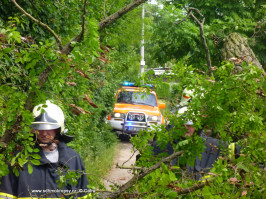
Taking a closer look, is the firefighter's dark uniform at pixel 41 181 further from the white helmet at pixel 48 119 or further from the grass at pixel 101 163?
the grass at pixel 101 163

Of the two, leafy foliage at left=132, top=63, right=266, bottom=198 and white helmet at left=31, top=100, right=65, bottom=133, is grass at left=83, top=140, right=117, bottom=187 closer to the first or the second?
white helmet at left=31, top=100, right=65, bottom=133

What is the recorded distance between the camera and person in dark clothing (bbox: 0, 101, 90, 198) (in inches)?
123

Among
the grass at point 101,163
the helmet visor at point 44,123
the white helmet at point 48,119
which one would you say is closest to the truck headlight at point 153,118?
the grass at point 101,163

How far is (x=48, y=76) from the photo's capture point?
94.0 inches

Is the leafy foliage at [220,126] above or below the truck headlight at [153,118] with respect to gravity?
above

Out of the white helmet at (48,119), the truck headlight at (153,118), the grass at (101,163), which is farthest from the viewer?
the truck headlight at (153,118)

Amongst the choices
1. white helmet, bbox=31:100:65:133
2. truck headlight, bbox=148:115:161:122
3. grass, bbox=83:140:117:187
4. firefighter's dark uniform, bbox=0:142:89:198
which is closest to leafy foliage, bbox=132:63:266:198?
firefighter's dark uniform, bbox=0:142:89:198

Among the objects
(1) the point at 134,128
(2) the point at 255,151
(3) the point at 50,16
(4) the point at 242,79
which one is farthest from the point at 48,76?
(1) the point at 134,128

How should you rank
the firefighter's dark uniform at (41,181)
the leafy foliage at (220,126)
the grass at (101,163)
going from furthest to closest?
the grass at (101,163), the firefighter's dark uniform at (41,181), the leafy foliage at (220,126)

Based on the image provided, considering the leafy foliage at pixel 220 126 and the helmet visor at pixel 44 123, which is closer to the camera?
the leafy foliage at pixel 220 126

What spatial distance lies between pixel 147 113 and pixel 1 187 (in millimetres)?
10630

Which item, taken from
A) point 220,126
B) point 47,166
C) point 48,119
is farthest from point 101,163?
point 220,126

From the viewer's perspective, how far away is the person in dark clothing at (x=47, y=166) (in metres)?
3.12

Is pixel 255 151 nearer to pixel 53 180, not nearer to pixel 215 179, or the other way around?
pixel 215 179
